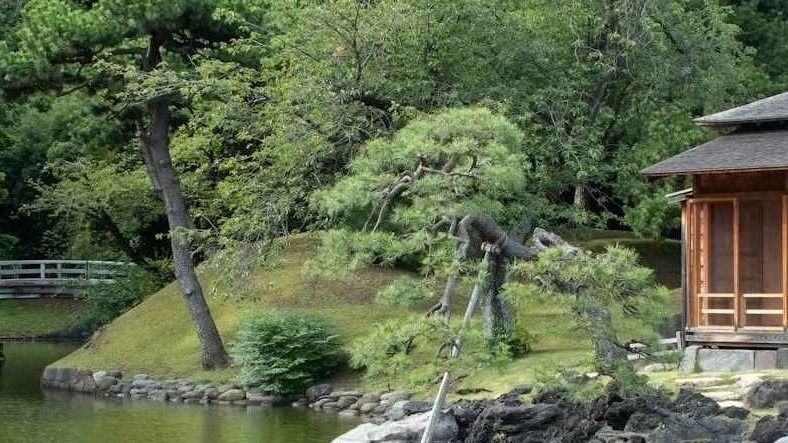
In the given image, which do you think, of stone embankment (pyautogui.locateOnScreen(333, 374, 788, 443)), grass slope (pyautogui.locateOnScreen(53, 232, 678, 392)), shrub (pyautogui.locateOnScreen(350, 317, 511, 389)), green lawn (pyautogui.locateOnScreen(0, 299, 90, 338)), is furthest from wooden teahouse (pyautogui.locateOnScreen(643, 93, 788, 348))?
green lawn (pyautogui.locateOnScreen(0, 299, 90, 338))

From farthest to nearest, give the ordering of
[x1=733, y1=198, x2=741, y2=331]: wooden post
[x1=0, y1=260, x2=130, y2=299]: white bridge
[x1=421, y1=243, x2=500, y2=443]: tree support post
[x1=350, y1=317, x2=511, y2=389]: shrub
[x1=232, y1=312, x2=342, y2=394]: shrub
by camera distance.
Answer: [x1=0, y1=260, x2=130, y2=299]: white bridge, [x1=232, y1=312, x2=342, y2=394]: shrub, [x1=733, y1=198, x2=741, y2=331]: wooden post, [x1=350, y1=317, x2=511, y2=389]: shrub, [x1=421, y1=243, x2=500, y2=443]: tree support post

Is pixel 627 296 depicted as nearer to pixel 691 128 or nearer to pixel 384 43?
pixel 384 43

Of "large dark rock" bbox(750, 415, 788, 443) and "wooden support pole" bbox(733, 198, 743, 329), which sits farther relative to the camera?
"wooden support pole" bbox(733, 198, 743, 329)

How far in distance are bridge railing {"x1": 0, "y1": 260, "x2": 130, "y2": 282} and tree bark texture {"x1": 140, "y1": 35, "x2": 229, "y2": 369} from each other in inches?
619

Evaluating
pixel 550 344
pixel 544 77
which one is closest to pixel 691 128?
pixel 544 77

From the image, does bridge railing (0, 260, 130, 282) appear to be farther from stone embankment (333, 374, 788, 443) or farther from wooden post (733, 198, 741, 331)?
stone embankment (333, 374, 788, 443)

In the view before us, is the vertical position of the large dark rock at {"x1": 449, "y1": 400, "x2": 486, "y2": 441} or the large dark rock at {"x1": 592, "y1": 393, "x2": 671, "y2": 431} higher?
the large dark rock at {"x1": 592, "y1": 393, "x2": 671, "y2": 431}

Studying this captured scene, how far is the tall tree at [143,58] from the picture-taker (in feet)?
91.4

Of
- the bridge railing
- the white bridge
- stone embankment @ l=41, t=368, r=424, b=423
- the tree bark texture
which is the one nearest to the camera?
stone embankment @ l=41, t=368, r=424, b=423

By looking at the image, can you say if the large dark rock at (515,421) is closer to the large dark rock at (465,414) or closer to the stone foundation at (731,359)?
the large dark rock at (465,414)

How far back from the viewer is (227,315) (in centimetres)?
3228

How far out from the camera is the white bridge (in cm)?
4731

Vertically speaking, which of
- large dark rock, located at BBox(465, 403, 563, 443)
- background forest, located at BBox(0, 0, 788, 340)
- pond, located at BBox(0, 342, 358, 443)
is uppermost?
background forest, located at BBox(0, 0, 788, 340)

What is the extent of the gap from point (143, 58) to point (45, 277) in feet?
69.3
